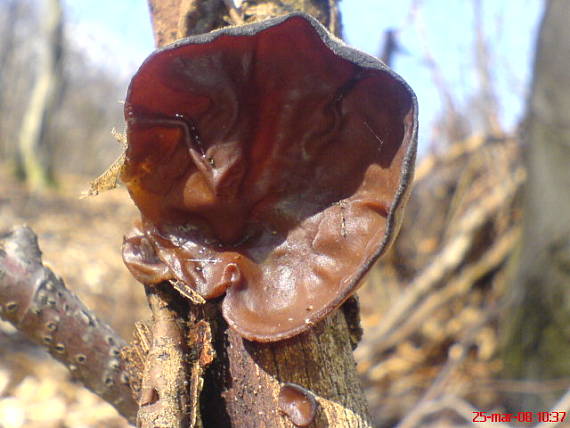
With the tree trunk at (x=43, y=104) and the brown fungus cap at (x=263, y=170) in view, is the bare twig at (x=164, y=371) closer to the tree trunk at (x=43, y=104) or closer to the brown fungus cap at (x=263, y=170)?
the brown fungus cap at (x=263, y=170)

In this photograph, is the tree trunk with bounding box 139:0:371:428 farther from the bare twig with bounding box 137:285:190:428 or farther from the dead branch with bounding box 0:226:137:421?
the dead branch with bounding box 0:226:137:421

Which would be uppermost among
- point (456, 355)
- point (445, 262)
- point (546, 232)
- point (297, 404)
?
point (297, 404)

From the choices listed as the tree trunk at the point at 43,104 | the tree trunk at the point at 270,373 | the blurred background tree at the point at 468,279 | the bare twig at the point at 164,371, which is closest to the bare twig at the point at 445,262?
the blurred background tree at the point at 468,279

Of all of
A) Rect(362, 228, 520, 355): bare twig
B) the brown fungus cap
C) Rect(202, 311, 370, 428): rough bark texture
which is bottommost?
Rect(362, 228, 520, 355): bare twig

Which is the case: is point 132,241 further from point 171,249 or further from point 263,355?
point 263,355

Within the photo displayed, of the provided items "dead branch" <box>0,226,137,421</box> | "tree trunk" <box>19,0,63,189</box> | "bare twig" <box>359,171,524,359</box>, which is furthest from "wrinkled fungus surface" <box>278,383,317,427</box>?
"tree trunk" <box>19,0,63,189</box>

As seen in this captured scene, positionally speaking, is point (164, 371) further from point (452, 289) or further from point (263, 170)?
point (452, 289)

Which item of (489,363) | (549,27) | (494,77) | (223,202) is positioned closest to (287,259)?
(223,202)

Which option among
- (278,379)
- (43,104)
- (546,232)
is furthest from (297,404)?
(43,104)
